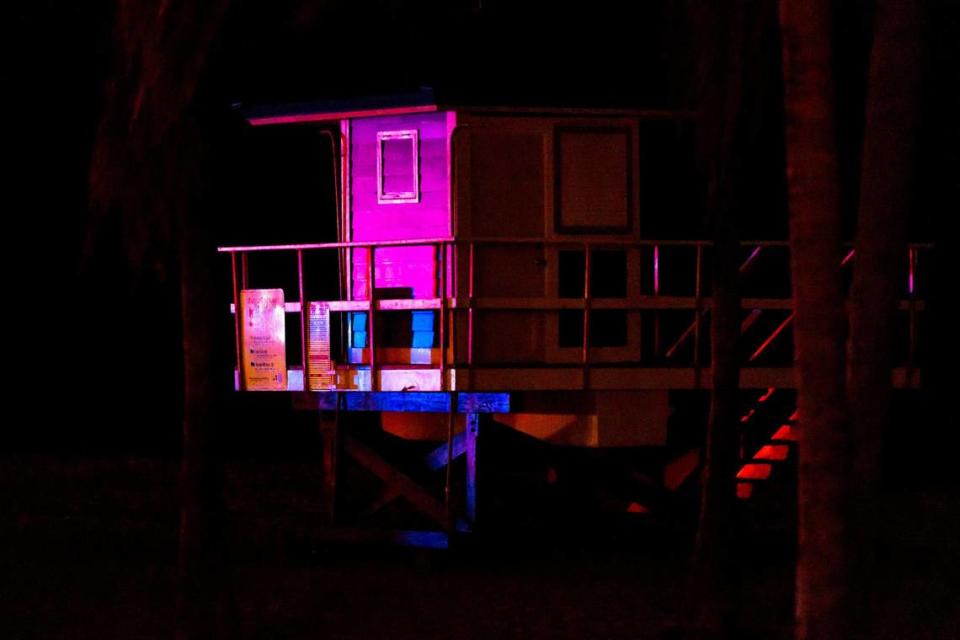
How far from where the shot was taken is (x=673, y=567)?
646 inches

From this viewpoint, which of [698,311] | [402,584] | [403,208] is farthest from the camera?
[403,208]

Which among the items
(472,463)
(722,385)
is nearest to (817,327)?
(722,385)

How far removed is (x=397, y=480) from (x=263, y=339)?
95.6 inches

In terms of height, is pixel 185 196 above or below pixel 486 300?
above

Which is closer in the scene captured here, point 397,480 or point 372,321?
point 372,321

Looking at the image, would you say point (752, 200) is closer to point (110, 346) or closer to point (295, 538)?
point (295, 538)

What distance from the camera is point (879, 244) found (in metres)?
9.84

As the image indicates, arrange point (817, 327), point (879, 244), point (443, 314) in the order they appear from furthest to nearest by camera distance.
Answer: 1. point (443, 314)
2. point (879, 244)
3. point (817, 327)

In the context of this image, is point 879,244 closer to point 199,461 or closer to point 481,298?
point 481,298

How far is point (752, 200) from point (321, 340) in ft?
25.6

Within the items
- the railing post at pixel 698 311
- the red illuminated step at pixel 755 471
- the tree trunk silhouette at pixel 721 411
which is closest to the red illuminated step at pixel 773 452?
the red illuminated step at pixel 755 471

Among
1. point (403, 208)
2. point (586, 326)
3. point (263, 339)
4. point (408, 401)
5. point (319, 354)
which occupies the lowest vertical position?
point (408, 401)

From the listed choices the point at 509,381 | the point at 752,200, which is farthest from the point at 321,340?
the point at 752,200

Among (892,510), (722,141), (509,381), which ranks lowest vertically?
(892,510)
